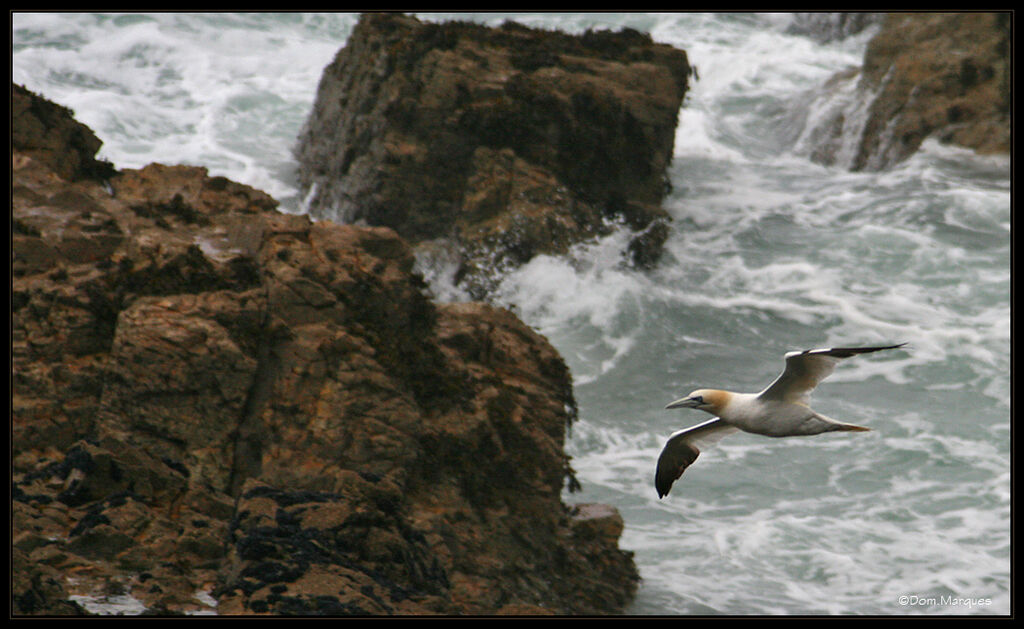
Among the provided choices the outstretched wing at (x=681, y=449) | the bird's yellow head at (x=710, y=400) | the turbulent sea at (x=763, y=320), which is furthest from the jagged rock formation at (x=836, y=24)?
the bird's yellow head at (x=710, y=400)

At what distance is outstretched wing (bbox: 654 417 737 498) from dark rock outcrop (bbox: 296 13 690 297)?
33.7 feet

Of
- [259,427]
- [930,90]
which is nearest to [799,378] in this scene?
[259,427]

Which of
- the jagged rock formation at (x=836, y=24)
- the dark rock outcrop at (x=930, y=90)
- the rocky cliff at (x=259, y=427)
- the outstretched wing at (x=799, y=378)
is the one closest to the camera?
the outstretched wing at (x=799, y=378)

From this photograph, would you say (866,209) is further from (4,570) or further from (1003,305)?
(4,570)

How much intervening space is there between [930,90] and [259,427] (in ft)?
60.5

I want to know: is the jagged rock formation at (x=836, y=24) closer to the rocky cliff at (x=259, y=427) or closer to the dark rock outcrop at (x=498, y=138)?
the dark rock outcrop at (x=498, y=138)

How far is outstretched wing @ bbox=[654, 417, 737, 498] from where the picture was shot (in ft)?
29.1

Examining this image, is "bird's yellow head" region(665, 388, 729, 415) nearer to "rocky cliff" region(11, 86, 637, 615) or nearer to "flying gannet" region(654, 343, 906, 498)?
"flying gannet" region(654, 343, 906, 498)

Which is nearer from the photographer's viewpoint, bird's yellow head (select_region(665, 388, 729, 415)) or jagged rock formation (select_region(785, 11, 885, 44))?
bird's yellow head (select_region(665, 388, 729, 415))

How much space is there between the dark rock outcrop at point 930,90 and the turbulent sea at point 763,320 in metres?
0.56

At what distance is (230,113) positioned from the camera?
2906 centimetres

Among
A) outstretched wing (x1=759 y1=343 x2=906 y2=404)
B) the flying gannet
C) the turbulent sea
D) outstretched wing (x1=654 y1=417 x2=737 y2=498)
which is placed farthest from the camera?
the turbulent sea

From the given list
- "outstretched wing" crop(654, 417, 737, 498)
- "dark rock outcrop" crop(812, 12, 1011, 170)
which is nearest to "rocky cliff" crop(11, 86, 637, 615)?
"outstretched wing" crop(654, 417, 737, 498)

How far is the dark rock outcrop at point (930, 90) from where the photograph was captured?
24.5 metres
